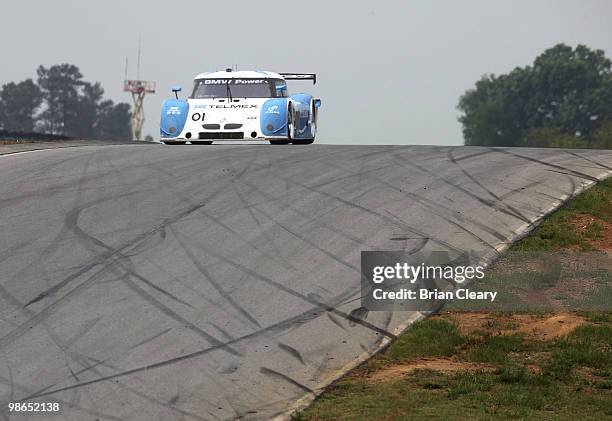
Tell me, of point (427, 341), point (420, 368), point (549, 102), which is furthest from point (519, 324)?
point (549, 102)

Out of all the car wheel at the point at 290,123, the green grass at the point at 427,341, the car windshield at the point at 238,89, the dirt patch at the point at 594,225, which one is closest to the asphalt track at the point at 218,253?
the green grass at the point at 427,341

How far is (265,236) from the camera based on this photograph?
1444cm

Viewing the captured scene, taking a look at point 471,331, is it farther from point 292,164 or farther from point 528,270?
point 292,164

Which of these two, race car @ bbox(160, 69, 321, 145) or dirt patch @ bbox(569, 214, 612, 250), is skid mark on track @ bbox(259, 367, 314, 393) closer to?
dirt patch @ bbox(569, 214, 612, 250)

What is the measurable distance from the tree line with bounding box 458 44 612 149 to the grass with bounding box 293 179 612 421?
7424 cm

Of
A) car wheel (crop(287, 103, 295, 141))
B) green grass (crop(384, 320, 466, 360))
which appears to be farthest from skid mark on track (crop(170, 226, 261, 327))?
car wheel (crop(287, 103, 295, 141))

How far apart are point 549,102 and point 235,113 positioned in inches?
3148

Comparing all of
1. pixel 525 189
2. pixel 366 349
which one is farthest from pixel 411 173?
pixel 366 349

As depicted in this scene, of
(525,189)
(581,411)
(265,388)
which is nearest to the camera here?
(581,411)

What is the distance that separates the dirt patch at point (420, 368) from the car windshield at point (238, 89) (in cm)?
1298

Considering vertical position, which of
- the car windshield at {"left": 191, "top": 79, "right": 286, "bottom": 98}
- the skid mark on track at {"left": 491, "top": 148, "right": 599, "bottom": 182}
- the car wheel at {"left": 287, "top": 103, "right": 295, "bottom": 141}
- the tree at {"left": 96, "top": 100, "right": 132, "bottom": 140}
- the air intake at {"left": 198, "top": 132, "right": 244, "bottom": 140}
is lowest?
the tree at {"left": 96, "top": 100, "right": 132, "bottom": 140}

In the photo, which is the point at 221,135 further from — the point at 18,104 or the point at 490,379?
the point at 18,104

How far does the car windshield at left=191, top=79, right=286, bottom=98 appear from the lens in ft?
76.5

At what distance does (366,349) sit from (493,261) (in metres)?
2.98
